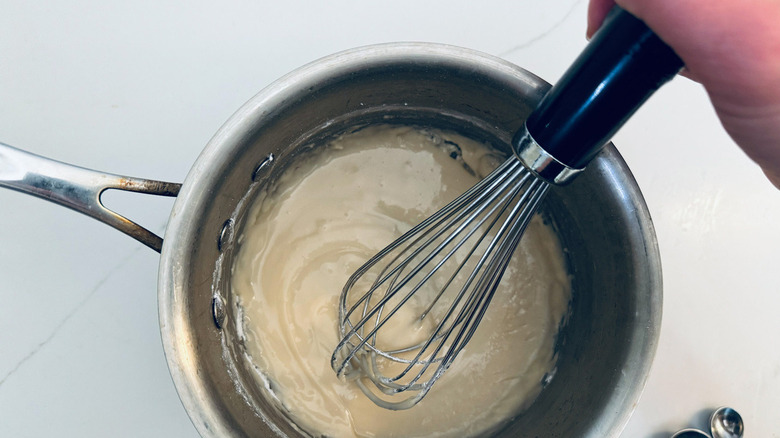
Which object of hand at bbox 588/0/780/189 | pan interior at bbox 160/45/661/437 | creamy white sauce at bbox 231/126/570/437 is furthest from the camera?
creamy white sauce at bbox 231/126/570/437

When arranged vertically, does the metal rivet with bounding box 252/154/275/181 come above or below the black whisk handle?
above

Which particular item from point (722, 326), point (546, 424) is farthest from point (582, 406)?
point (722, 326)

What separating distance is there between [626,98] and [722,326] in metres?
0.48

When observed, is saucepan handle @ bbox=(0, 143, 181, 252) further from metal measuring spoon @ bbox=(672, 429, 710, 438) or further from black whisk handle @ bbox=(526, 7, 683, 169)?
metal measuring spoon @ bbox=(672, 429, 710, 438)

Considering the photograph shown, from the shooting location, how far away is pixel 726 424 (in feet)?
2.12

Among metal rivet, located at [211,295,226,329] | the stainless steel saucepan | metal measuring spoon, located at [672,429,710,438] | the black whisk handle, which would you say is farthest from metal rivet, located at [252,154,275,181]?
metal measuring spoon, located at [672,429,710,438]

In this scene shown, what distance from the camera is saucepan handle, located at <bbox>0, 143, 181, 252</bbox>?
17.9 inches

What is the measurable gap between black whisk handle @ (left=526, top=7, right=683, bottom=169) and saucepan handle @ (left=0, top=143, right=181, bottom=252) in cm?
33

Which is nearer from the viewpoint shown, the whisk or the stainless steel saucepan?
the whisk

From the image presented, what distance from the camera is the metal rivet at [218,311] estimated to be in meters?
0.52

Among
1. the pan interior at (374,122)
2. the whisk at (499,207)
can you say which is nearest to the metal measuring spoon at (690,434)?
the pan interior at (374,122)

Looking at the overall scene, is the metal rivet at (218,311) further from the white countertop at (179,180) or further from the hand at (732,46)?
the hand at (732,46)

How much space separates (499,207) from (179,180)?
410mm

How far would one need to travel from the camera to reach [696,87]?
2.26 feet
